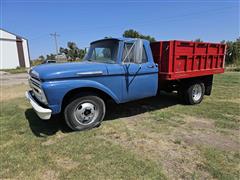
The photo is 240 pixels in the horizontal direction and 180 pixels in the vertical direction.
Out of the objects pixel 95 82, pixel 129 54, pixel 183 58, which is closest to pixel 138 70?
pixel 129 54

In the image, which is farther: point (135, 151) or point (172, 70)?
point (172, 70)

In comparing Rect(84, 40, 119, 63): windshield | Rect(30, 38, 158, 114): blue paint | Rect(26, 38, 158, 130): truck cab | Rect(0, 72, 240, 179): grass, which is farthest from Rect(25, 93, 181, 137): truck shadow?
Rect(84, 40, 119, 63): windshield

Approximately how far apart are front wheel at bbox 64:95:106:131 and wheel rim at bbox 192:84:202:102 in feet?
11.4

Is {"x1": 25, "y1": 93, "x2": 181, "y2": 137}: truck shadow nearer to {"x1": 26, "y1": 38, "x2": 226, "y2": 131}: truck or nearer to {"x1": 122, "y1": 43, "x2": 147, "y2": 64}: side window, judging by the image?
{"x1": 26, "y1": 38, "x2": 226, "y2": 131}: truck

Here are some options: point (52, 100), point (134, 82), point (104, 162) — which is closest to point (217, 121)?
point (134, 82)

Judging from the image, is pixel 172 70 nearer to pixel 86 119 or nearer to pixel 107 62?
pixel 107 62

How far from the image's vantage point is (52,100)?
385 centimetres

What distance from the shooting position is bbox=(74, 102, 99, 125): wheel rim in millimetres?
4301

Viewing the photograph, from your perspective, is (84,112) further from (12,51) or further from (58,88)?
(12,51)

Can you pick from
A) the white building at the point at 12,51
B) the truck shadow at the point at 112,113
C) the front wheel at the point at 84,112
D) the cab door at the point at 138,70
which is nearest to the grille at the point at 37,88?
the front wheel at the point at 84,112

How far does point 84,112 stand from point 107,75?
978mm

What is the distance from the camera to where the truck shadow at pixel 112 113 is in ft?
14.9

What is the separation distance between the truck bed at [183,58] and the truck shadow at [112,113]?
1.25m

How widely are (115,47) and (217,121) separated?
3.12m
